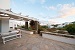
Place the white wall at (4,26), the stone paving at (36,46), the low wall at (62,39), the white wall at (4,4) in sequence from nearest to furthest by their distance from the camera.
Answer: the stone paving at (36,46)
the low wall at (62,39)
the white wall at (4,26)
the white wall at (4,4)

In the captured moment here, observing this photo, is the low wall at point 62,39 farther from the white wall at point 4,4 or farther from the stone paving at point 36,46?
the white wall at point 4,4

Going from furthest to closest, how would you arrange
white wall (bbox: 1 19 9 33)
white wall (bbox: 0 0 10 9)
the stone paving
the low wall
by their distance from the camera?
1. white wall (bbox: 0 0 10 9)
2. white wall (bbox: 1 19 9 33)
3. the low wall
4. the stone paving

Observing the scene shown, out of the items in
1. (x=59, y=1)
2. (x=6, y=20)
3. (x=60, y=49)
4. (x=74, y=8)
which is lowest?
(x=60, y=49)

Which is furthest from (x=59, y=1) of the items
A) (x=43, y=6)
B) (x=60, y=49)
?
(x=60, y=49)

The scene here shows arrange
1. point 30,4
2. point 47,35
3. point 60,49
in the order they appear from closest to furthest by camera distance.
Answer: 1. point 60,49
2. point 47,35
3. point 30,4

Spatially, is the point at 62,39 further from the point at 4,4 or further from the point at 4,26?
the point at 4,4

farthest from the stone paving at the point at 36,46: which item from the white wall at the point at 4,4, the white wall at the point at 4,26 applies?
the white wall at the point at 4,4

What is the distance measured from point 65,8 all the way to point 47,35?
26.2 ft

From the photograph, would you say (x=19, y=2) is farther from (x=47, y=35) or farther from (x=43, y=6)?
(x=47, y=35)

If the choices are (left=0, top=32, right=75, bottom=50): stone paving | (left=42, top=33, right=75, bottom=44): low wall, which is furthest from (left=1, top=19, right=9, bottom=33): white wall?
(left=42, top=33, right=75, bottom=44): low wall

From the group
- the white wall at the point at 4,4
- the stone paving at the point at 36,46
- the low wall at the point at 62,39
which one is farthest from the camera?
the white wall at the point at 4,4

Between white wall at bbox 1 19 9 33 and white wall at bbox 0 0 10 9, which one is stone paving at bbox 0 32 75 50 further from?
white wall at bbox 0 0 10 9

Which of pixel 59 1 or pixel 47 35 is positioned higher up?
pixel 59 1

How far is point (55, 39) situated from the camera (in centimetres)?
1218
